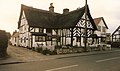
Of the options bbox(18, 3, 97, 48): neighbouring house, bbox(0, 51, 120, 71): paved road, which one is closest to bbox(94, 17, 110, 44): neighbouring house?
bbox(18, 3, 97, 48): neighbouring house

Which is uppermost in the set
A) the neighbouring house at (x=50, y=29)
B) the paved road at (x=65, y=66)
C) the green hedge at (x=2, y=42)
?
the neighbouring house at (x=50, y=29)

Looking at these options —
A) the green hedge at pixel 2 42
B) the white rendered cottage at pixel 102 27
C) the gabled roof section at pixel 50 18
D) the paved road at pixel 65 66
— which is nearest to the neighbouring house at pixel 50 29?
the gabled roof section at pixel 50 18

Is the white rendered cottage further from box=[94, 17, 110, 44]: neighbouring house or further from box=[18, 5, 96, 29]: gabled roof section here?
box=[18, 5, 96, 29]: gabled roof section

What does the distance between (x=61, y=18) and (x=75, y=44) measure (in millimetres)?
7951

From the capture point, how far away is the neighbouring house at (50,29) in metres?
30.6

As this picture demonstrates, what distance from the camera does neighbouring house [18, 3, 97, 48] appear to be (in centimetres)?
3064

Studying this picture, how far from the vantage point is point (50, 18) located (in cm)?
3591

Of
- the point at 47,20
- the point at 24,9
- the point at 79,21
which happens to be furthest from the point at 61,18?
the point at 24,9

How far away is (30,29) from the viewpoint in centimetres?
3089

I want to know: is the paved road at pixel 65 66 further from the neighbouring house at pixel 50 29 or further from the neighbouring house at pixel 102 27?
the neighbouring house at pixel 102 27

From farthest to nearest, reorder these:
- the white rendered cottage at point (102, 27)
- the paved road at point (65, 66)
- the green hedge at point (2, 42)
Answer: the white rendered cottage at point (102, 27) < the green hedge at point (2, 42) < the paved road at point (65, 66)

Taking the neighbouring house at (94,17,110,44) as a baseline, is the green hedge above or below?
below

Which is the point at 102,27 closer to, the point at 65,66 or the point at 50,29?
the point at 50,29

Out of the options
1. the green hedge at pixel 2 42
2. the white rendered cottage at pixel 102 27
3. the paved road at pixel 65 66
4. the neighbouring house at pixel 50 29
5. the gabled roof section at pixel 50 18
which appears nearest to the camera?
the paved road at pixel 65 66
